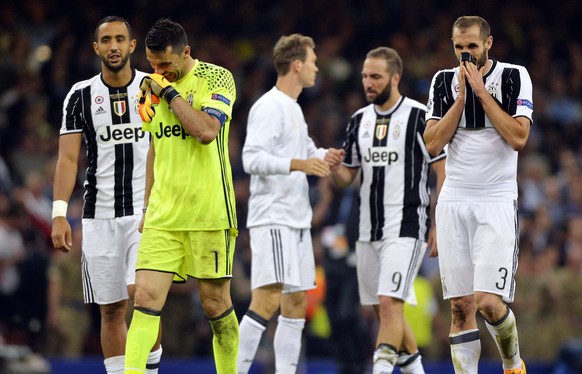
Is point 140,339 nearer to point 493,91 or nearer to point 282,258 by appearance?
point 282,258

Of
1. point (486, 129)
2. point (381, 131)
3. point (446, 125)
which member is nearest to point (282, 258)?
point (381, 131)

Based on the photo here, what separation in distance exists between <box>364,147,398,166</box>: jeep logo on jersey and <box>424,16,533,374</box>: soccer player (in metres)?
1.31

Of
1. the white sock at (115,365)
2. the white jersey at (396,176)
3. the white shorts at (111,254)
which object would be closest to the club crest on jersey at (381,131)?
the white jersey at (396,176)

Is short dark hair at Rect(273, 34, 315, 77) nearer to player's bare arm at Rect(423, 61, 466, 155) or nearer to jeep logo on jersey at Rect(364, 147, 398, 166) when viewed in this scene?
jeep logo on jersey at Rect(364, 147, 398, 166)

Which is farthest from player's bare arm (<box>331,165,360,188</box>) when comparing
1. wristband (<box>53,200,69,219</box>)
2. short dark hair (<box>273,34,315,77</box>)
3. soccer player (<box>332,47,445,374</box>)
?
wristband (<box>53,200,69,219</box>)

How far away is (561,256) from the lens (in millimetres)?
17047

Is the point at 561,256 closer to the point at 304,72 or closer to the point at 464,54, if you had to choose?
the point at 304,72

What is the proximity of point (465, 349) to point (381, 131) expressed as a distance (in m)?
2.30

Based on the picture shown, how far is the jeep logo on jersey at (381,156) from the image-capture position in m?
9.82

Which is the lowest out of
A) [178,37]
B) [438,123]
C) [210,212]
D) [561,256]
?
[561,256]

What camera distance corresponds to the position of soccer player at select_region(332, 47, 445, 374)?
31.6 ft

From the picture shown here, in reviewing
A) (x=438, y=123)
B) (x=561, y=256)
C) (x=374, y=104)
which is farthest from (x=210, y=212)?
(x=561, y=256)

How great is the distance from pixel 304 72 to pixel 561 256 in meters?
8.19

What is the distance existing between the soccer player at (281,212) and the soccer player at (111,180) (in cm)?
120
